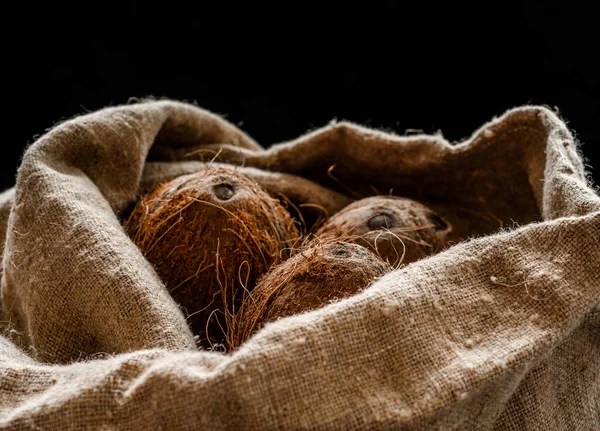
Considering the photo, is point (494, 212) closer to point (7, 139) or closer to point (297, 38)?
point (297, 38)

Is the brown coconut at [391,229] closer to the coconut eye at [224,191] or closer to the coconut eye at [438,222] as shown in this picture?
the coconut eye at [438,222]

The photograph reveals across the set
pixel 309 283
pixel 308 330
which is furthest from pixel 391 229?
pixel 308 330

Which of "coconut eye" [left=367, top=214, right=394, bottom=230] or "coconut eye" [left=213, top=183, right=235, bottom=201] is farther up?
"coconut eye" [left=213, top=183, right=235, bottom=201]

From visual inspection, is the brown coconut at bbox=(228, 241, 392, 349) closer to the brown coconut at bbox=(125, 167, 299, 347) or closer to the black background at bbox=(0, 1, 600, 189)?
the brown coconut at bbox=(125, 167, 299, 347)

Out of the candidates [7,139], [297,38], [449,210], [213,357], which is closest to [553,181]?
[449,210]

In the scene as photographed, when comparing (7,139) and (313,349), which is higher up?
(313,349)

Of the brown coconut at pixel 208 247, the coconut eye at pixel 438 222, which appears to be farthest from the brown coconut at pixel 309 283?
the coconut eye at pixel 438 222

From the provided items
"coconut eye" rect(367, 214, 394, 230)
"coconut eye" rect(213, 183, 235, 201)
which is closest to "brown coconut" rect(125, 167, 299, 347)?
"coconut eye" rect(213, 183, 235, 201)
